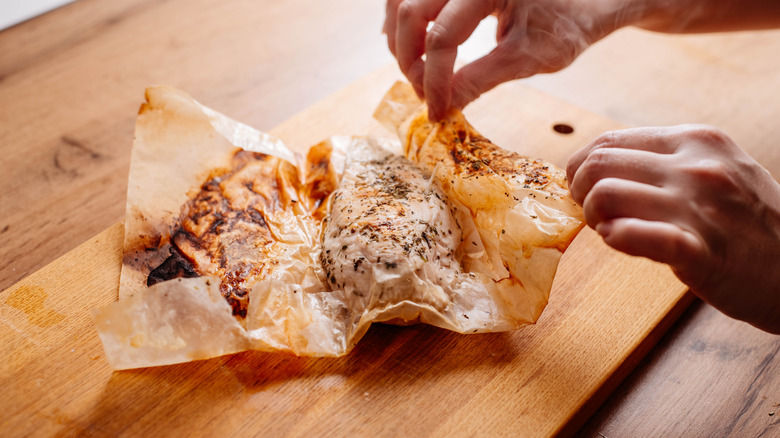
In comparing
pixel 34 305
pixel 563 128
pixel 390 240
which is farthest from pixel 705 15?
pixel 34 305

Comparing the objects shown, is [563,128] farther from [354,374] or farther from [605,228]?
[354,374]

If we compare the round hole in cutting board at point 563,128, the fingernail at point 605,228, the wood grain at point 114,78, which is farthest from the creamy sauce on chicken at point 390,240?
the wood grain at point 114,78

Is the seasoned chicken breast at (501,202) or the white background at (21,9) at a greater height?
the white background at (21,9)

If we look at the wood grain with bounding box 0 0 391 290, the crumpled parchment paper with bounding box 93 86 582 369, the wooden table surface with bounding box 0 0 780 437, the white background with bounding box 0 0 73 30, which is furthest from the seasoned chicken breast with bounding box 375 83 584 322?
the white background with bounding box 0 0 73 30

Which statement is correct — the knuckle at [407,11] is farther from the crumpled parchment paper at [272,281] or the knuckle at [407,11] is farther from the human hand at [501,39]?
the crumpled parchment paper at [272,281]

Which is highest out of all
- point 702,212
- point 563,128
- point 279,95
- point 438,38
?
point 438,38
